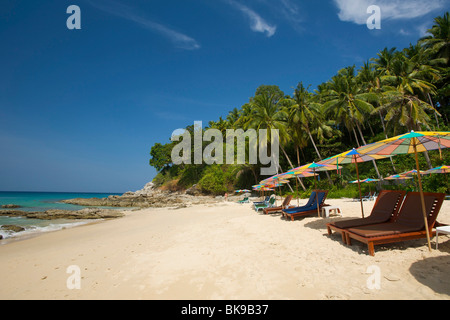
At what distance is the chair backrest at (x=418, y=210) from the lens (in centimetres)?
456

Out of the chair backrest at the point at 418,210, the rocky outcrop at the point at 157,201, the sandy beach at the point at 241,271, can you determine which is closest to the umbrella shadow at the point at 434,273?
the sandy beach at the point at 241,271

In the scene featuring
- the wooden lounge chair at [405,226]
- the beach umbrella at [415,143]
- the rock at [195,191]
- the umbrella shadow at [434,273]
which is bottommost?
the rock at [195,191]

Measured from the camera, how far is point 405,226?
193 inches

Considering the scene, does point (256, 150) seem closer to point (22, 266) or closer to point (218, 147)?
point (218, 147)

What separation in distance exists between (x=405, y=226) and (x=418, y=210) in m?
→ 0.46

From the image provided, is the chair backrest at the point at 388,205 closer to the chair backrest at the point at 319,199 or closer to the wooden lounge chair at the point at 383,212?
the wooden lounge chair at the point at 383,212

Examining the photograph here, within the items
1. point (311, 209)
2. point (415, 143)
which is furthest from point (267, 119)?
point (415, 143)

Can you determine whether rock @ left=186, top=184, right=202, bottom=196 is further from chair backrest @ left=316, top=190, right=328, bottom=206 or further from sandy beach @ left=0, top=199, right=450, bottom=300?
sandy beach @ left=0, top=199, right=450, bottom=300

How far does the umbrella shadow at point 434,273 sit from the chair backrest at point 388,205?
1.55m

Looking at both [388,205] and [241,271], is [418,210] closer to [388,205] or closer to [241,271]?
[388,205]
